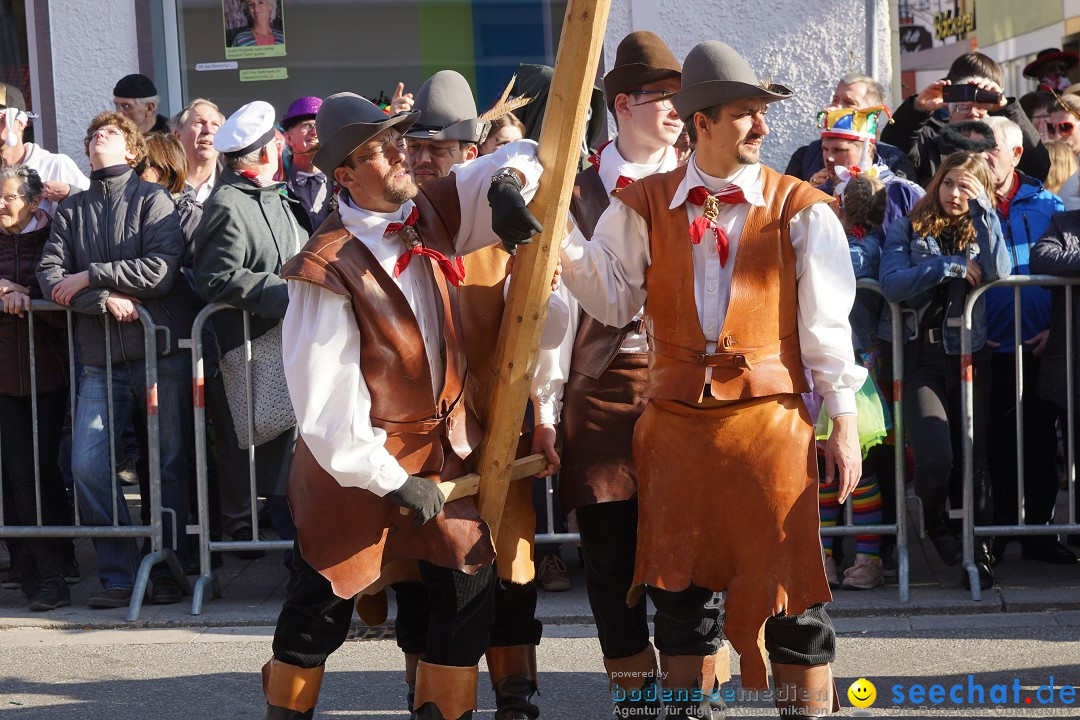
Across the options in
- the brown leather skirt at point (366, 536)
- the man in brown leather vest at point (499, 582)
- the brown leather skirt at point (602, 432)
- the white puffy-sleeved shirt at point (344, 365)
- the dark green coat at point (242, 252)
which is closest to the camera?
the white puffy-sleeved shirt at point (344, 365)

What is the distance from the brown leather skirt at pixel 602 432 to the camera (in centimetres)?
405

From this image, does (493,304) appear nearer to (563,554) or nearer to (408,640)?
(408,640)

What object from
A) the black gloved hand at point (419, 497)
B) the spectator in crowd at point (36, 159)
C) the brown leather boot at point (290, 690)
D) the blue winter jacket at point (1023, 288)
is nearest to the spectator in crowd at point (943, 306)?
the blue winter jacket at point (1023, 288)

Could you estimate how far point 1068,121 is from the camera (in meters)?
7.34

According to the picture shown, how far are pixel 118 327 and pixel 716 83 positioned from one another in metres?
3.48

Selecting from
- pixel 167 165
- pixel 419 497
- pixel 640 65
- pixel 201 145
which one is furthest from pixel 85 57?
pixel 419 497

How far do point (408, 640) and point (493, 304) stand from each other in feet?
3.49

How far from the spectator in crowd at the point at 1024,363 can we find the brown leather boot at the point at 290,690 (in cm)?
362

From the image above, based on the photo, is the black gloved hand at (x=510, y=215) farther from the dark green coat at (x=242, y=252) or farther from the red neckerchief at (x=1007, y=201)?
the red neckerchief at (x=1007, y=201)

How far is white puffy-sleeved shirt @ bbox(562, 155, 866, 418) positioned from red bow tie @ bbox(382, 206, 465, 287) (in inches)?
12.5

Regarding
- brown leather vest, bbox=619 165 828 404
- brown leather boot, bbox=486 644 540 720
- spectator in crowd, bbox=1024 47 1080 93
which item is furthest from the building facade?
brown leather boot, bbox=486 644 540 720

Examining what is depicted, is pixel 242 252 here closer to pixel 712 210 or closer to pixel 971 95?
pixel 712 210

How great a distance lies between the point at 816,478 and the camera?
12.3 feet

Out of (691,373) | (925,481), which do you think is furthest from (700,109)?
(925,481)
